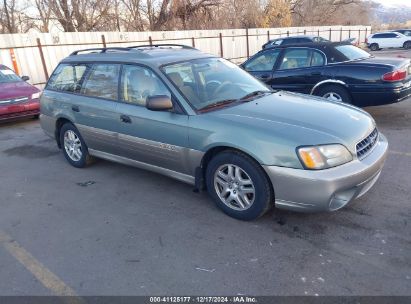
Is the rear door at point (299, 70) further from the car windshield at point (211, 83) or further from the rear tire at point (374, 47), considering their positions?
the rear tire at point (374, 47)

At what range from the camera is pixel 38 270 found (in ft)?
9.82

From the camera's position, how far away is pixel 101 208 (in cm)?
406

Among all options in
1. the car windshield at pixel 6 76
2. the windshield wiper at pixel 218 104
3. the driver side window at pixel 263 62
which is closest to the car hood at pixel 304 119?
the windshield wiper at pixel 218 104

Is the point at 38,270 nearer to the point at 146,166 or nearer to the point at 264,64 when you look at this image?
the point at 146,166

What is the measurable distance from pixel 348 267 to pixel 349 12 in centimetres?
5152

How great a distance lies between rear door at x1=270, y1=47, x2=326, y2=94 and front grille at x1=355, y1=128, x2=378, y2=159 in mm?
3469

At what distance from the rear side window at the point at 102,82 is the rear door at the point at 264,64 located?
3.74 meters

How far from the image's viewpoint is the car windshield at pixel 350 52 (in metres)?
6.98

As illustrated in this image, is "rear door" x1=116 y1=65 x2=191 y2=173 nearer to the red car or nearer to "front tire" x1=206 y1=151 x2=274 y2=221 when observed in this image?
"front tire" x1=206 y1=151 x2=274 y2=221

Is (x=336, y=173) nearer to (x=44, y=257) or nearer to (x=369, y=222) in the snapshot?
(x=369, y=222)

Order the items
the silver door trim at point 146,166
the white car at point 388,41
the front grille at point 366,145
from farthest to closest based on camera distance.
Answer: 1. the white car at point 388,41
2. the silver door trim at point 146,166
3. the front grille at point 366,145

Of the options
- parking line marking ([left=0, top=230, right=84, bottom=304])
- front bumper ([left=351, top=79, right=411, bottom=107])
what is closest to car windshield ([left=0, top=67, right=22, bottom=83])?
parking line marking ([left=0, top=230, right=84, bottom=304])

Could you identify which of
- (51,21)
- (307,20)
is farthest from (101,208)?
(307,20)

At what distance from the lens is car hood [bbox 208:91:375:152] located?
3195mm
